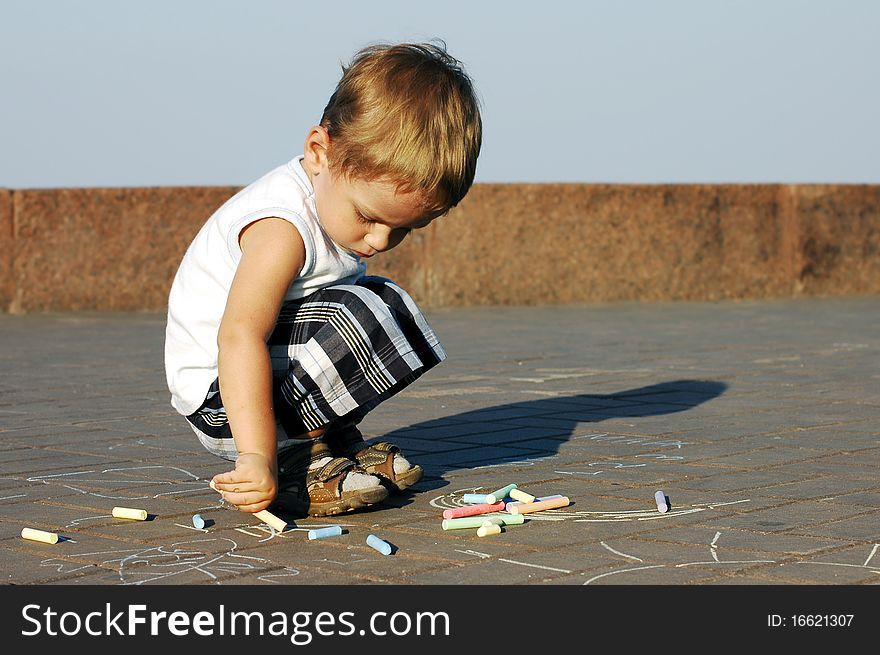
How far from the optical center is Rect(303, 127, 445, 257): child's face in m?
3.36

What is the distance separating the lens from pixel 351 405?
3660 millimetres

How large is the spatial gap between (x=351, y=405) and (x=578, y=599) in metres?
1.18

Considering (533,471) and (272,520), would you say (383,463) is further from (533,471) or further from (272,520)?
(533,471)

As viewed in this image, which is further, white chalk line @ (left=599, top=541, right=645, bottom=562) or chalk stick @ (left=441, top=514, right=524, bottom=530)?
chalk stick @ (left=441, top=514, right=524, bottom=530)

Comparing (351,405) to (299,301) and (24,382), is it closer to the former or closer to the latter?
(299,301)

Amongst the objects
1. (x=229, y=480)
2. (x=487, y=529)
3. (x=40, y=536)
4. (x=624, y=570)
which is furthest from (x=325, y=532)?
(x=624, y=570)

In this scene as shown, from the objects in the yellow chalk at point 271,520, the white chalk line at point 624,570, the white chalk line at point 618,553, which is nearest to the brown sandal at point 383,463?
the yellow chalk at point 271,520

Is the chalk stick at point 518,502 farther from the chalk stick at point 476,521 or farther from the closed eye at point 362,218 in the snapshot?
the closed eye at point 362,218

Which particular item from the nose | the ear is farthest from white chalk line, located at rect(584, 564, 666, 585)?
the ear

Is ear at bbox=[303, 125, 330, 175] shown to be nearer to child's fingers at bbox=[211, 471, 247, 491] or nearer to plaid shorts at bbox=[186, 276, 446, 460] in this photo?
plaid shorts at bbox=[186, 276, 446, 460]

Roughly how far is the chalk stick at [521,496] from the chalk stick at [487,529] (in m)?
0.30

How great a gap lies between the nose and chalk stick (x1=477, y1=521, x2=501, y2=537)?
2.43ft

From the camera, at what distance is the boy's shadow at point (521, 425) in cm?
440

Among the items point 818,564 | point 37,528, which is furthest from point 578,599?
point 37,528
